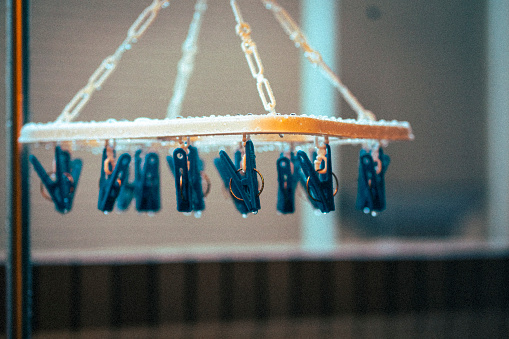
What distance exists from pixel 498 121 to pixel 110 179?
13.6ft

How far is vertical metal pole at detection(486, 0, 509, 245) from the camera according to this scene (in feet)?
15.3

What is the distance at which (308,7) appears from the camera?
4.30m

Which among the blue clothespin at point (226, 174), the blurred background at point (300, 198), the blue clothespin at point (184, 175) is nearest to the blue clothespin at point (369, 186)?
the blue clothespin at point (226, 174)

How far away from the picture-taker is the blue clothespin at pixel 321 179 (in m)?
1.36

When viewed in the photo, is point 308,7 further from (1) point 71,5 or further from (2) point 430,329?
(2) point 430,329

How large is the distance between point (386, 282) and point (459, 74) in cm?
206

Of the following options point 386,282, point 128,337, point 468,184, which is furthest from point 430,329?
point 128,337

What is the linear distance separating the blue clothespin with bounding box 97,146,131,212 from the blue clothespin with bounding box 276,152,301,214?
1.47ft

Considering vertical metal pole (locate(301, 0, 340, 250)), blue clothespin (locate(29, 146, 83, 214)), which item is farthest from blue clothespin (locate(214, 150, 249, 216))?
vertical metal pole (locate(301, 0, 340, 250))

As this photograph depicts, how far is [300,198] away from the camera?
12.3 feet

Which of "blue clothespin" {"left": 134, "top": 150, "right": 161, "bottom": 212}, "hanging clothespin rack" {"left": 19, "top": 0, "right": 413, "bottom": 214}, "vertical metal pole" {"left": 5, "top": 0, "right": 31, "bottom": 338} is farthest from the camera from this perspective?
"blue clothespin" {"left": 134, "top": 150, "right": 161, "bottom": 212}

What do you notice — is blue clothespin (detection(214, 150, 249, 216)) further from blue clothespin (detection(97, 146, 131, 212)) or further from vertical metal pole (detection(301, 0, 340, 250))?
vertical metal pole (detection(301, 0, 340, 250))

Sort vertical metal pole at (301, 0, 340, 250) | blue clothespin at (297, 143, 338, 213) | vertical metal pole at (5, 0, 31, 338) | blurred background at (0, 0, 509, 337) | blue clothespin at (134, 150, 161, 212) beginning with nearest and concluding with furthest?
blue clothespin at (297, 143, 338, 213)
vertical metal pole at (5, 0, 31, 338)
blue clothespin at (134, 150, 161, 212)
blurred background at (0, 0, 509, 337)
vertical metal pole at (301, 0, 340, 250)

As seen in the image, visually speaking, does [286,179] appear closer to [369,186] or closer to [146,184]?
[369,186]
